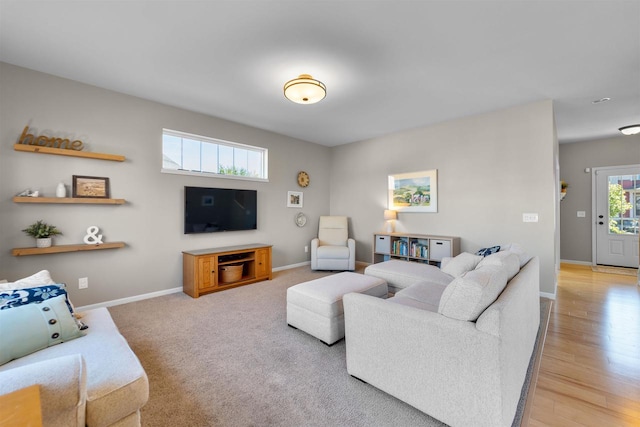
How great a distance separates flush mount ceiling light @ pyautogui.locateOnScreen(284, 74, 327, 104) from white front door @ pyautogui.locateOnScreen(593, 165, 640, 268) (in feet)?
20.4

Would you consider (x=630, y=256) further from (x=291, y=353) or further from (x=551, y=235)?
(x=291, y=353)

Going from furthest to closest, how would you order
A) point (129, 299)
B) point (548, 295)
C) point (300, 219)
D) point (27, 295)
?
point (300, 219) → point (548, 295) → point (129, 299) → point (27, 295)

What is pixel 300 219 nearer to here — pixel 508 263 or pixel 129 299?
pixel 129 299

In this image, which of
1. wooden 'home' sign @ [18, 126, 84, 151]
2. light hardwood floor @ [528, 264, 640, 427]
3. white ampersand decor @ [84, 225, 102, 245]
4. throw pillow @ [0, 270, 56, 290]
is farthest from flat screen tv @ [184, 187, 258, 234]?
light hardwood floor @ [528, 264, 640, 427]

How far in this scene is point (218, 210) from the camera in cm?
420

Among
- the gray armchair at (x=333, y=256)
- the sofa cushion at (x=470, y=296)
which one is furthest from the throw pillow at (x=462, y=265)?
the gray armchair at (x=333, y=256)

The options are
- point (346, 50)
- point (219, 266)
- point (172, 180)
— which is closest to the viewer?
point (346, 50)

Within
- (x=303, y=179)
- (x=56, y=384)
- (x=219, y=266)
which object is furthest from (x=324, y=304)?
(x=303, y=179)

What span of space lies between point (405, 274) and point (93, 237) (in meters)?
3.63

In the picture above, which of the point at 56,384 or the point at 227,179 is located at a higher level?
the point at 227,179

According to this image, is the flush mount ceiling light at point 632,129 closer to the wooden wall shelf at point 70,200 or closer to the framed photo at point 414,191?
the framed photo at point 414,191

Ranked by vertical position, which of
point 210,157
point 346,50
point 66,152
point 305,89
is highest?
point 346,50

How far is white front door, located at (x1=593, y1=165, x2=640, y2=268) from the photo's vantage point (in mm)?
5035

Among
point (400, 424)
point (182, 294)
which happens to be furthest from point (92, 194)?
point (400, 424)
